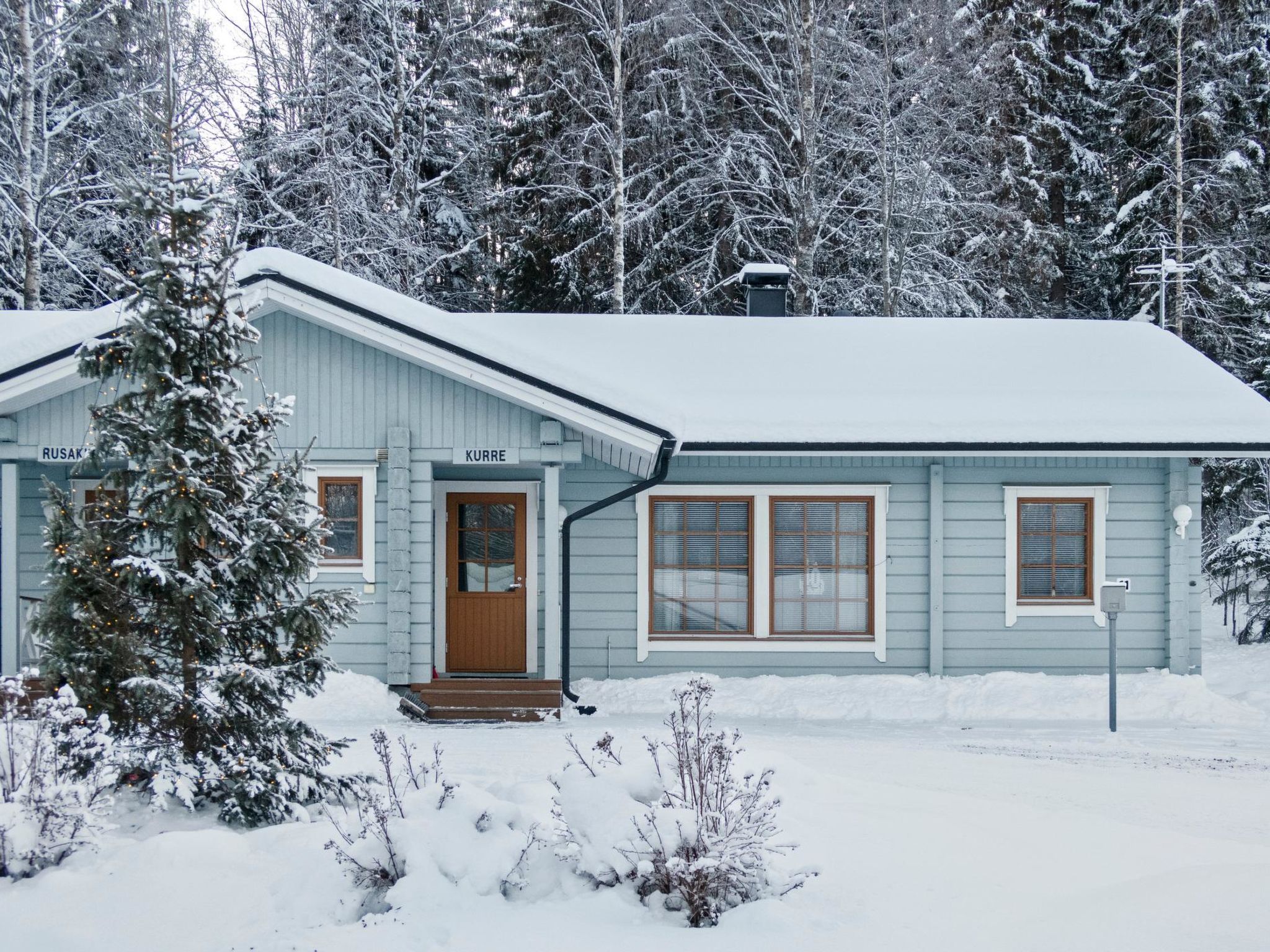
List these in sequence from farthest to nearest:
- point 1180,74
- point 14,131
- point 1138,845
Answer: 1. point 1180,74
2. point 14,131
3. point 1138,845

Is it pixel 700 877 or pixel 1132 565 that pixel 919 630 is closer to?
pixel 1132 565

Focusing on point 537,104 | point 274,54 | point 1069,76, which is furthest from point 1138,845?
point 1069,76

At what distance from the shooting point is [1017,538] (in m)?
10.9

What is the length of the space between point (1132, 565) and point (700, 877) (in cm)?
839

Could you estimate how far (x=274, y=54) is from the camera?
814 inches

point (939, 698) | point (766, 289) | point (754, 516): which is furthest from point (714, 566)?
point (766, 289)

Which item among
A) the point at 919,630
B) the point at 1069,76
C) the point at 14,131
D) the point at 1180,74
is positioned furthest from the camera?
the point at 1069,76

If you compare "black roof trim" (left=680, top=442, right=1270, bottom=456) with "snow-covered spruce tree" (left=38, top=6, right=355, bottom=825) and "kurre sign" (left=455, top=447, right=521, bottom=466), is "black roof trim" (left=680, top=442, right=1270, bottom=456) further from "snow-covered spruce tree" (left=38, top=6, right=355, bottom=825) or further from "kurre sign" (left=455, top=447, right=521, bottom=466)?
"snow-covered spruce tree" (left=38, top=6, right=355, bottom=825)

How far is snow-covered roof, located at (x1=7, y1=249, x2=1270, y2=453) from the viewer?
30.1 ft

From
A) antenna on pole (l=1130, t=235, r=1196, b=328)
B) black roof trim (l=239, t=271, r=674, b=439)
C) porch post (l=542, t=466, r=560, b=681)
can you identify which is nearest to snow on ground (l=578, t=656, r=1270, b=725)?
porch post (l=542, t=466, r=560, b=681)

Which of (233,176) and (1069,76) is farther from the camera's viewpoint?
(1069,76)

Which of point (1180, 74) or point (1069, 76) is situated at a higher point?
point (1069, 76)

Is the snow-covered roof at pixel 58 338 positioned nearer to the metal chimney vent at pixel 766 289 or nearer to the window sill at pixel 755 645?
the window sill at pixel 755 645

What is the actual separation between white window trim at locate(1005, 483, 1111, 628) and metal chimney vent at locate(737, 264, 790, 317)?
4440 millimetres
